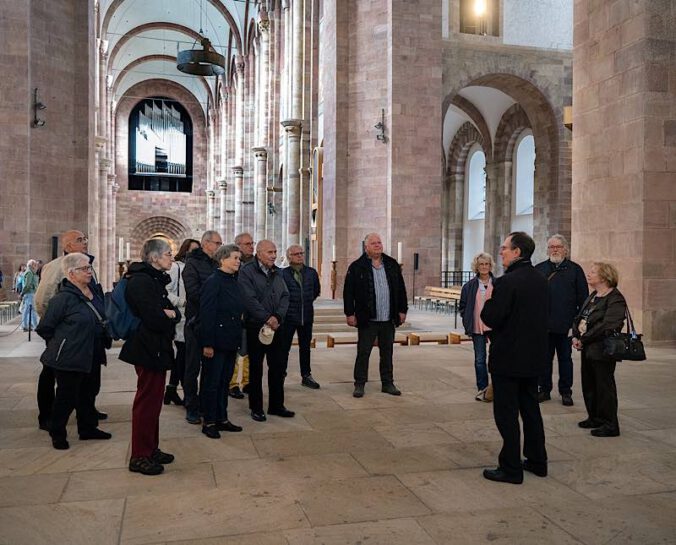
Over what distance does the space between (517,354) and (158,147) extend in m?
45.0

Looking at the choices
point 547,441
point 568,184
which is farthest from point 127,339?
point 568,184

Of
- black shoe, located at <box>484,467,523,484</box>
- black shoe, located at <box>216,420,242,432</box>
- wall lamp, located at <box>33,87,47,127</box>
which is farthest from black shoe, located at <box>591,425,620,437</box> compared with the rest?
wall lamp, located at <box>33,87,47,127</box>

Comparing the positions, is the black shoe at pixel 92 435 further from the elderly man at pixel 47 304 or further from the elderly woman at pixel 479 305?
the elderly woman at pixel 479 305

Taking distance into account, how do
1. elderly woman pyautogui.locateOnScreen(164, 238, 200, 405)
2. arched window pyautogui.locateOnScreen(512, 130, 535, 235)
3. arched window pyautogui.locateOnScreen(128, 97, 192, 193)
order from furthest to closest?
arched window pyautogui.locateOnScreen(128, 97, 192, 193) < arched window pyautogui.locateOnScreen(512, 130, 535, 235) < elderly woman pyautogui.locateOnScreen(164, 238, 200, 405)

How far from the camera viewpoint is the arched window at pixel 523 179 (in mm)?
23438

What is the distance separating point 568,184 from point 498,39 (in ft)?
15.6

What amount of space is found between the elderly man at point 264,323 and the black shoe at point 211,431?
0.55 metres

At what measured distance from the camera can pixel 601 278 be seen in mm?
5062

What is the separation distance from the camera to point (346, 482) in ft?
12.8

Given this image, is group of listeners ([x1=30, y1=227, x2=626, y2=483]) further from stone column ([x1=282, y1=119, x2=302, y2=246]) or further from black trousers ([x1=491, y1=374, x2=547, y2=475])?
stone column ([x1=282, y1=119, x2=302, y2=246])

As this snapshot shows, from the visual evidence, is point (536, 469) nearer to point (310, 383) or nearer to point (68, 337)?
point (310, 383)

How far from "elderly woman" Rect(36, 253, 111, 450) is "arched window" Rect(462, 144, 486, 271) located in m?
24.0

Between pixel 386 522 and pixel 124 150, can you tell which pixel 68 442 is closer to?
pixel 386 522

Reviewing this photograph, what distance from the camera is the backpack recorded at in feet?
13.3
